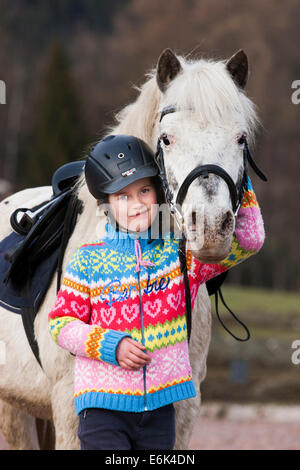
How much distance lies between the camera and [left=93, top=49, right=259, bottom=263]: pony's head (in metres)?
2.15

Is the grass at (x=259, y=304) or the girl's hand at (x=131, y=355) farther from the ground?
the girl's hand at (x=131, y=355)

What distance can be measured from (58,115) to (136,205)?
29.8 meters

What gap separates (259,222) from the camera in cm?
258

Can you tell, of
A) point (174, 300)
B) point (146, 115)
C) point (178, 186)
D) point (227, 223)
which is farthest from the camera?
point (146, 115)

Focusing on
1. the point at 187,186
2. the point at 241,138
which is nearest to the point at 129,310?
the point at 187,186

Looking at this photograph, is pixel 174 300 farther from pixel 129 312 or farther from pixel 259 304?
pixel 259 304

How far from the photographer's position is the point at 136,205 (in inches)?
97.0

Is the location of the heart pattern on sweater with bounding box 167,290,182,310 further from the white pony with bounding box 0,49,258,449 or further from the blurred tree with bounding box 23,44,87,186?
the blurred tree with bounding box 23,44,87,186

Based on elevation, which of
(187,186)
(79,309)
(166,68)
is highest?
(166,68)

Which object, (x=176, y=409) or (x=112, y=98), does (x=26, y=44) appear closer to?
(x=112, y=98)

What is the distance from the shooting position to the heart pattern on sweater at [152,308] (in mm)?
2373

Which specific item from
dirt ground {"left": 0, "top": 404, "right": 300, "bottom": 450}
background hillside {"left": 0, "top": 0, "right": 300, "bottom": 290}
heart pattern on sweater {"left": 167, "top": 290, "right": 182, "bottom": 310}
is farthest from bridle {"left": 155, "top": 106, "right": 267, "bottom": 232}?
→ background hillside {"left": 0, "top": 0, "right": 300, "bottom": 290}

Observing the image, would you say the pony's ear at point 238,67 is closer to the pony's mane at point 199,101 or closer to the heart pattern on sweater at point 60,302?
the pony's mane at point 199,101

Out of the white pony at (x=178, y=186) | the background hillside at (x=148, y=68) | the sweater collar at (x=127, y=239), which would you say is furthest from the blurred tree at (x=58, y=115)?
the sweater collar at (x=127, y=239)
